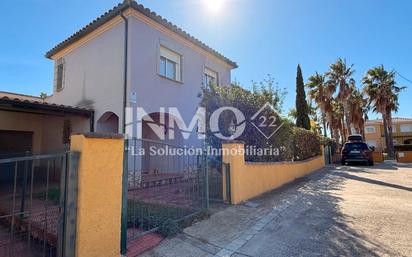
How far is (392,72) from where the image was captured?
3155 cm

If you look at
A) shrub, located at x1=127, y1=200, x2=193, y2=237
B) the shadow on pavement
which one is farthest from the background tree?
shrub, located at x1=127, y1=200, x2=193, y2=237

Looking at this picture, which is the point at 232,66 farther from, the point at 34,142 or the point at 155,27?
the point at 34,142

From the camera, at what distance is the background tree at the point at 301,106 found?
23.0 m

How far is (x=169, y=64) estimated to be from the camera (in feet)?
38.7

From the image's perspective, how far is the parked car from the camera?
1996 centimetres

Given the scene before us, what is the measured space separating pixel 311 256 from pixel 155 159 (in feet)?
31.8

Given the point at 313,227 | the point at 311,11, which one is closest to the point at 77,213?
the point at 313,227

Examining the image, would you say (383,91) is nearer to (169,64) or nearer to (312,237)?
(169,64)

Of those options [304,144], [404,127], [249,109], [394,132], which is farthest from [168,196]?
[404,127]

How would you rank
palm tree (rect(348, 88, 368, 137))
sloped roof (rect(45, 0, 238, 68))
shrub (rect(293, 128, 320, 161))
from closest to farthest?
sloped roof (rect(45, 0, 238, 68)), shrub (rect(293, 128, 320, 161)), palm tree (rect(348, 88, 368, 137))

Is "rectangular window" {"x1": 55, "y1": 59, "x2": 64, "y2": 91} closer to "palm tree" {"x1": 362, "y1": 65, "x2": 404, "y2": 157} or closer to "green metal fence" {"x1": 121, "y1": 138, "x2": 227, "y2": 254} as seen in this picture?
"green metal fence" {"x1": 121, "y1": 138, "x2": 227, "y2": 254}

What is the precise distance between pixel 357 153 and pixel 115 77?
19.0m

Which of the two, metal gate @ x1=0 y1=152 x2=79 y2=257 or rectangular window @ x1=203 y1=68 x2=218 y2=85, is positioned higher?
rectangular window @ x1=203 y1=68 x2=218 y2=85

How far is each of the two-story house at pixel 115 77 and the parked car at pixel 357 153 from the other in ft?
45.6
